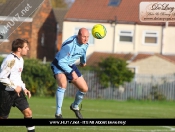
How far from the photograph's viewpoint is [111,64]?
1313 inches

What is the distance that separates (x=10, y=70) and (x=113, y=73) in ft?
74.3

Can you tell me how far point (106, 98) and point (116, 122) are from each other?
2387 cm

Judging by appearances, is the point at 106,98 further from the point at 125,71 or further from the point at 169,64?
the point at 169,64

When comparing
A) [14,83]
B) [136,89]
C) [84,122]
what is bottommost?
[136,89]

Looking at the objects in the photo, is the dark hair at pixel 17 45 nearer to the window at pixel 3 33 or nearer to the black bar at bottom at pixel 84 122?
the black bar at bottom at pixel 84 122

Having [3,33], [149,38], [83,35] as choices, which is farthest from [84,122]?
[149,38]

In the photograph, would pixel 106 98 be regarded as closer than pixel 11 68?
No

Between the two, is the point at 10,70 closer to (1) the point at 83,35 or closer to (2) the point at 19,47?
(2) the point at 19,47

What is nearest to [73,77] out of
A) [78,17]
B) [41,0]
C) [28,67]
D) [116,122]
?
[41,0]

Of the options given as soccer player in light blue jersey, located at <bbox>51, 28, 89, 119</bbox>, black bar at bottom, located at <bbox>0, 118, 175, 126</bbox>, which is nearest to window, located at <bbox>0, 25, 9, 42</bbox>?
soccer player in light blue jersey, located at <bbox>51, 28, 89, 119</bbox>

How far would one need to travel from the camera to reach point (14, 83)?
425 inches

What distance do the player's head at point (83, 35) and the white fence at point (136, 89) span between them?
20630 mm

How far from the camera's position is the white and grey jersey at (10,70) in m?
10.7

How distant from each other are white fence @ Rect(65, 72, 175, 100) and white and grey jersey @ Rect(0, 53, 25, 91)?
22.4 m
